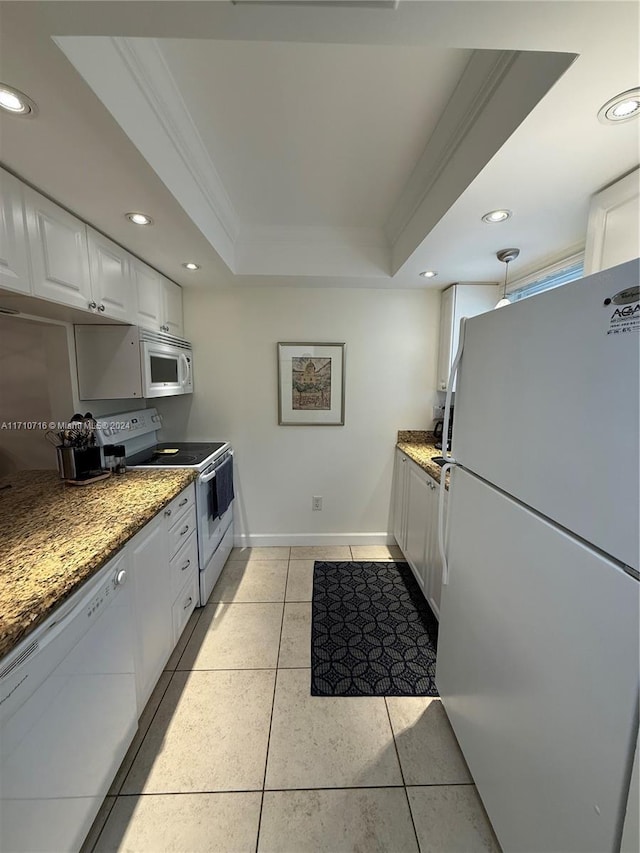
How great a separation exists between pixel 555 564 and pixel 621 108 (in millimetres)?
1284

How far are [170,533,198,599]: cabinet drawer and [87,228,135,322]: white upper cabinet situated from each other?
4.44 ft

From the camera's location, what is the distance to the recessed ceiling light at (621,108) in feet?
2.90

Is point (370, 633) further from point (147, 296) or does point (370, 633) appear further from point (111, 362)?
point (147, 296)

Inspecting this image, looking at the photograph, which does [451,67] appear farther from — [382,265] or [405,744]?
[405,744]

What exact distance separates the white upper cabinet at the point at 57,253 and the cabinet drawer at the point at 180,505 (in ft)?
3.47

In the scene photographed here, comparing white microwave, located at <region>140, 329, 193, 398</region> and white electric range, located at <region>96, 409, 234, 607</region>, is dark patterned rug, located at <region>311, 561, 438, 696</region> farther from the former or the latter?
white microwave, located at <region>140, 329, 193, 398</region>

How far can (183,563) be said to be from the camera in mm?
1871

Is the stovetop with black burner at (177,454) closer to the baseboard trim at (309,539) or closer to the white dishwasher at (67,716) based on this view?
the baseboard trim at (309,539)

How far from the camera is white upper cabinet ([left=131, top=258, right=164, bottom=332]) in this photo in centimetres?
202

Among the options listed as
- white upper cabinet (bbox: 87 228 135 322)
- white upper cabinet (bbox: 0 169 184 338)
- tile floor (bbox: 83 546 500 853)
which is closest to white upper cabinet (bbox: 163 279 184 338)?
white upper cabinet (bbox: 0 169 184 338)

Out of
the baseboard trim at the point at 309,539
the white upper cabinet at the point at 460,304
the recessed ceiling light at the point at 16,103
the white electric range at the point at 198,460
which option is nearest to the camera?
the recessed ceiling light at the point at 16,103

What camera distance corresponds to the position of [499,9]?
2.35 ft

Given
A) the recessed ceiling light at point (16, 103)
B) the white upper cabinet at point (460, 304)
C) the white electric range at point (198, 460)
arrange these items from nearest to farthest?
the recessed ceiling light at point (16, 103) → the white electric range at point (198, 460) → the white upper cabinet at point (460, 304)

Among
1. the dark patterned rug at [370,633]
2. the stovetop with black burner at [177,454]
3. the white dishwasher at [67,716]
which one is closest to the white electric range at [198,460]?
the stovetop with black burner at [177,454]
